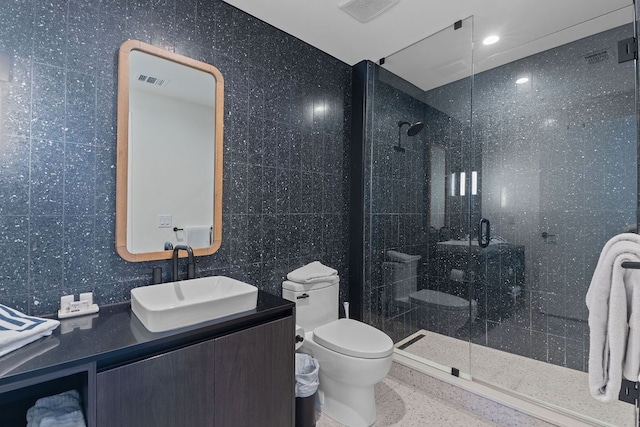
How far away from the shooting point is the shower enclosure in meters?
2.12

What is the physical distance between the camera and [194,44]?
1.68 metres

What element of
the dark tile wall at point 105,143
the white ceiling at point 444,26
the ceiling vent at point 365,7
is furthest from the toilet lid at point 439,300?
the ceiling vent at point 365,7

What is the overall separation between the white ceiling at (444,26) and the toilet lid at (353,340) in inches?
79.1

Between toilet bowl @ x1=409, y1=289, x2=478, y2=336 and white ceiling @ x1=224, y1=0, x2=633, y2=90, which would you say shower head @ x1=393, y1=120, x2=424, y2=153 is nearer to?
white ceiling @ x1=224, y1=0, x2=633, y2=90

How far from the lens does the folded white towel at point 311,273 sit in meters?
2.06

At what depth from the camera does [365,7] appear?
1833 mm

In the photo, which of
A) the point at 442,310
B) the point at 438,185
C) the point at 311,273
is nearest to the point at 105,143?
the point at 311,273

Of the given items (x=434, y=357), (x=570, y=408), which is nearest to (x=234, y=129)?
(x=434, y=357)

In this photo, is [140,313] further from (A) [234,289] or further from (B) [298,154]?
(B) [298,154]

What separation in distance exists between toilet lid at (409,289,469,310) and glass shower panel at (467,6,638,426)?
21 cm

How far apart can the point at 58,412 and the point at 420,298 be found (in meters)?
2.43

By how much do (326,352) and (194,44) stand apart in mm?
1903

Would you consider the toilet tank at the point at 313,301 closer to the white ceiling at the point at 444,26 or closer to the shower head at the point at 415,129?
the shower head at the point at 415,129

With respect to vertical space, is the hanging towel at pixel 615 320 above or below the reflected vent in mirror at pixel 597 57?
below
